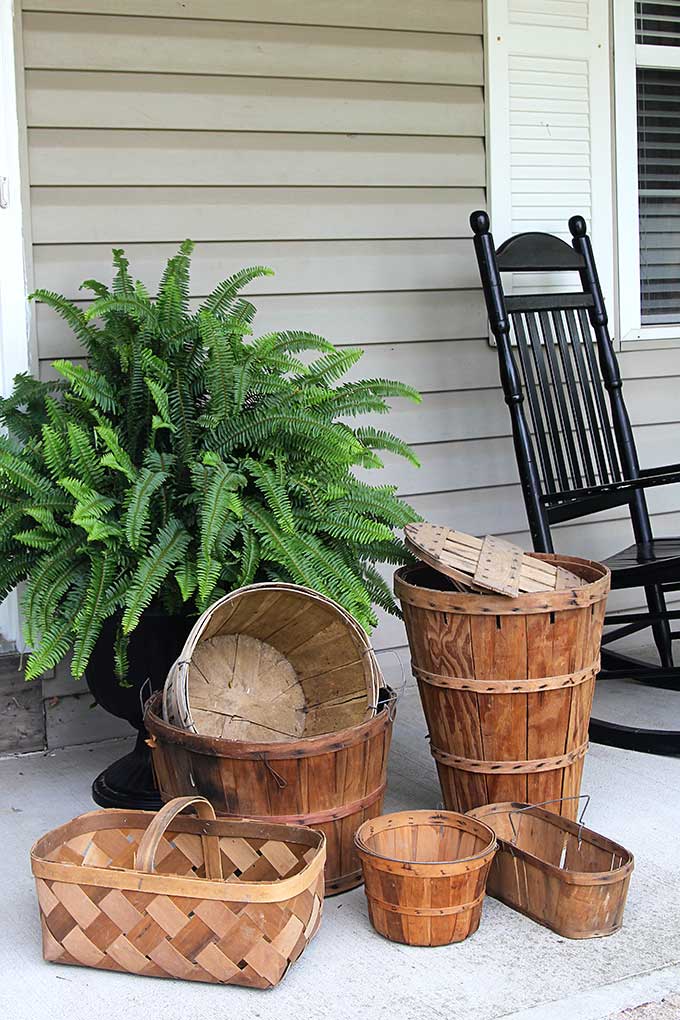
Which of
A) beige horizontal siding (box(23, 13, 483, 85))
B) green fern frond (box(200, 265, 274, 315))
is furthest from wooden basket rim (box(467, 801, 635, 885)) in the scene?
beige horizontal siding (box(23, 13, 483, 85))

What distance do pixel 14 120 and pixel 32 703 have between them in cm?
147

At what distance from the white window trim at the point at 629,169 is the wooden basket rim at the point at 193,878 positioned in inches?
88.2

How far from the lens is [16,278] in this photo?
2797 millimetres

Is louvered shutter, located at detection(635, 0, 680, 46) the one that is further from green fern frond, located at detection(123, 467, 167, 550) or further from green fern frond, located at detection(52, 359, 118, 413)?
green fern frond, located at detection(123, 467, 167, 550)

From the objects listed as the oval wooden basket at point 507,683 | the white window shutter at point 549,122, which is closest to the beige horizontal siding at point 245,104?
the white window shutter at point 549,122

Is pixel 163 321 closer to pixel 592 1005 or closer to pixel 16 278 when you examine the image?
pixel 16 278

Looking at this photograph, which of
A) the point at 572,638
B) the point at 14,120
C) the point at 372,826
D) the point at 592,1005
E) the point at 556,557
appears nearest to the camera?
the point at 592,1005

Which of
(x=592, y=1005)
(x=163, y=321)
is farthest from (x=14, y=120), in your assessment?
(x=592, y=1005)

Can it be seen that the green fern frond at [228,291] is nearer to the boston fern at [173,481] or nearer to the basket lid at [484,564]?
the boston fern at [173,481]

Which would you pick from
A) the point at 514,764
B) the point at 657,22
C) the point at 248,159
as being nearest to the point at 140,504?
the point at 514,764

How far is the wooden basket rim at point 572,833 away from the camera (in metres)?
1.89

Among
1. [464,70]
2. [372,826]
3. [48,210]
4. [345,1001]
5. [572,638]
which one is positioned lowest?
[345,1001]

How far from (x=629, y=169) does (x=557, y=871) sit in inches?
95.6

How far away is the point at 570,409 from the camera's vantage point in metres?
3.44
